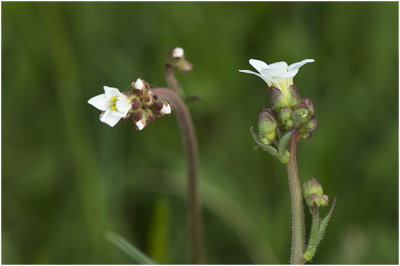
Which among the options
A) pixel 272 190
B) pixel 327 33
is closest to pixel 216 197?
pixel 272 190

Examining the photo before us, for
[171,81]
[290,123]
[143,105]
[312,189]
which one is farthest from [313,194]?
[171,81]

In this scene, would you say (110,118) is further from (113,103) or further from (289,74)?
(289,74)

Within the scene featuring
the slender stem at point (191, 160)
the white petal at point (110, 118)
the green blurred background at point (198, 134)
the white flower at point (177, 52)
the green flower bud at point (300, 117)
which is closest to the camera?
the green flower bud at point (300, 117)

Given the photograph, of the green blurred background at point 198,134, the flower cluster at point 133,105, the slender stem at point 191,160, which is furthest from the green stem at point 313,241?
the green blurred background at point 198,134

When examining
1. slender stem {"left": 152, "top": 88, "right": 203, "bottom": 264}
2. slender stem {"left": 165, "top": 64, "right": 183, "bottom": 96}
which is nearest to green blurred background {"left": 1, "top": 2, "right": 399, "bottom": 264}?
slender stem {"left": 152, "top": 88, "right": 203, "bottom": 264}

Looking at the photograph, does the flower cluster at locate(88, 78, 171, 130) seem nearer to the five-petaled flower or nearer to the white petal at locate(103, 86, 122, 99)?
the white petal at locate(103, 86, 122, 99)

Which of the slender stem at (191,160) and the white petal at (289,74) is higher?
the white petal at (289,74)

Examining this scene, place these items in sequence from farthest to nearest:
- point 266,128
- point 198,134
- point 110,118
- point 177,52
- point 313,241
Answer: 1. point 198,134
2. point 177,52
3. point 110,118
4. point 266,128
5. point 313,241

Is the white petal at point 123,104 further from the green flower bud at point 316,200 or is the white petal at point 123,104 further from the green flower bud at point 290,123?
the green flower bud at point 316,200

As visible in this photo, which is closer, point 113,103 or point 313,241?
point 313,241

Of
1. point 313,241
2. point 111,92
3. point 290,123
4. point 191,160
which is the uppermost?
point 111,92
